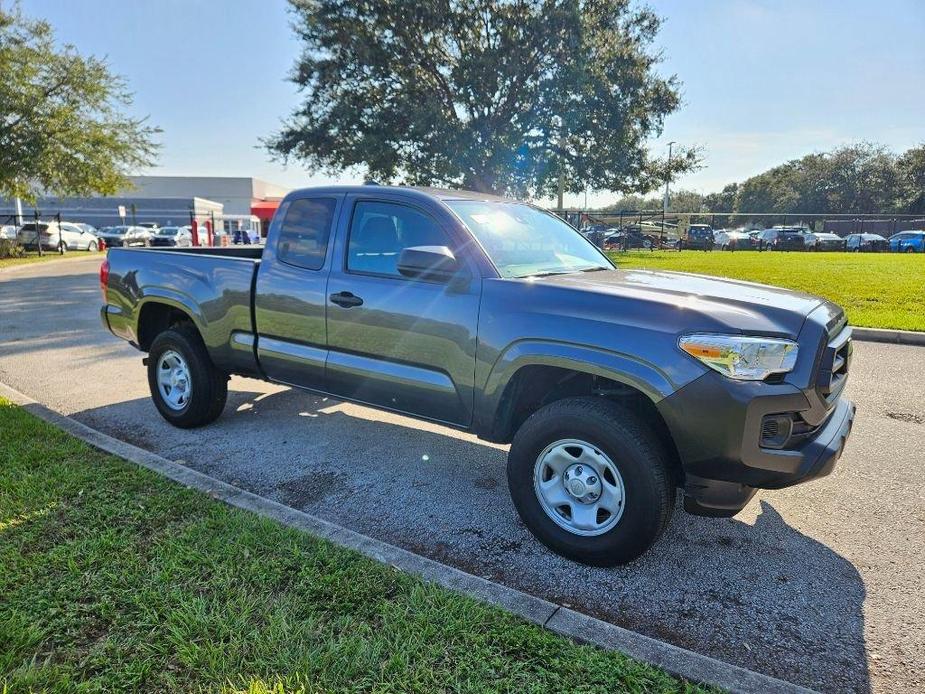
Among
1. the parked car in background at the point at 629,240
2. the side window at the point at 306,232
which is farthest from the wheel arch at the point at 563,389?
the parked car in background at the point at 629,240

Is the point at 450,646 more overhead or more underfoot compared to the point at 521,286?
more underfoot

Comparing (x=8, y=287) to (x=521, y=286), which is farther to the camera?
(x=8, y=287)

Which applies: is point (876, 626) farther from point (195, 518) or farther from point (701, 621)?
point (195, 518)

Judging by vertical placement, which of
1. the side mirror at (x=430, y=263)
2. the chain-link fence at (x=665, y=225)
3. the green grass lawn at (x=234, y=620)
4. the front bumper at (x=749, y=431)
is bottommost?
the green grass lawn at (x=234, y=620)

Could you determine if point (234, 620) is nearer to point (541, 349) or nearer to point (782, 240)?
point (541, 349)

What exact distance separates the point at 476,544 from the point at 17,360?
682 centimetres

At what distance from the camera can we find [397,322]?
356cm

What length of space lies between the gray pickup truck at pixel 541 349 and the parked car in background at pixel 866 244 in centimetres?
3594

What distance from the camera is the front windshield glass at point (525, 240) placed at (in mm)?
3539

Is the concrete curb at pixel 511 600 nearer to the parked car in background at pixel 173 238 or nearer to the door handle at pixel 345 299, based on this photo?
the door handle at pixel 345 299

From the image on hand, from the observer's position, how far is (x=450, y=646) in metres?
2.28

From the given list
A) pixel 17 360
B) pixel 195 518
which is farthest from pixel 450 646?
pixel 17 360

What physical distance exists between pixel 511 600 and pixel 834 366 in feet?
6.22

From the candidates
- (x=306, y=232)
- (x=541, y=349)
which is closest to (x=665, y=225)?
(x=306, y=232)
